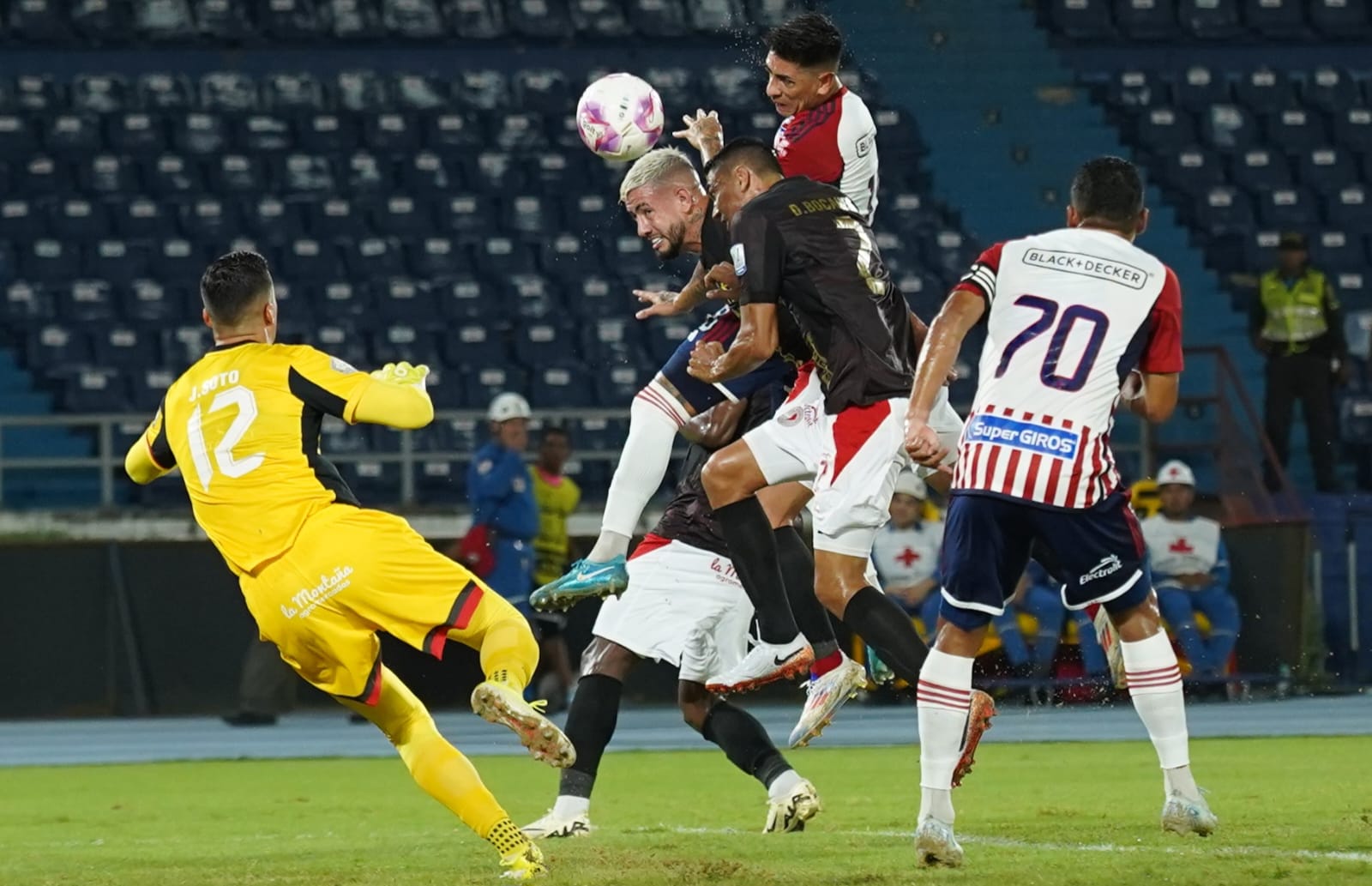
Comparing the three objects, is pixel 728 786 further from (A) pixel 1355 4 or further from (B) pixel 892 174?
(A) pixel 1355 4

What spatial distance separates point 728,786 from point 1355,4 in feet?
51.2

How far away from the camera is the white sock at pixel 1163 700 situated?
21.0ft

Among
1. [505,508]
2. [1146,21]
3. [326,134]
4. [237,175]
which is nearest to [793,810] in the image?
[505,508]

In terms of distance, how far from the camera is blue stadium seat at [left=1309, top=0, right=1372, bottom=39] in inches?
884

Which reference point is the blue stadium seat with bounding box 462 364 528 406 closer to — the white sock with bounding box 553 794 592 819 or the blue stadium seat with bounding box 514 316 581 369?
the blue stadium seat with bounding box 514 316 581 369

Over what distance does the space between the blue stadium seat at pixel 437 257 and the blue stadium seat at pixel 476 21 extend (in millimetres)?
2963

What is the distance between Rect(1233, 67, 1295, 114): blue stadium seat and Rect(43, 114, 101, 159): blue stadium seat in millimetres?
10895

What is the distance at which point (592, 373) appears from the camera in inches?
719

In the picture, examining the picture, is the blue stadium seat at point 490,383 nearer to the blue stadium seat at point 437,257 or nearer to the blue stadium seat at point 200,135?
the blue stadium seat at point 437,257

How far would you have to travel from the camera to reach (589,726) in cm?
774

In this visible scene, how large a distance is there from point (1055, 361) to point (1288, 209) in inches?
592

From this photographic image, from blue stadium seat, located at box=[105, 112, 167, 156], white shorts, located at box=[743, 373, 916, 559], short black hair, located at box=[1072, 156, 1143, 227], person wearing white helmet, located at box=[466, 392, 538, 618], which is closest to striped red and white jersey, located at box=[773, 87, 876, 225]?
white shorts, located at box=[743, 373, 916, 559]

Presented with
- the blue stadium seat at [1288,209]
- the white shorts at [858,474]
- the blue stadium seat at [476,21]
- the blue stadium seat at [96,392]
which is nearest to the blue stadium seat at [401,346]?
the blue stadium seat at [96,392]

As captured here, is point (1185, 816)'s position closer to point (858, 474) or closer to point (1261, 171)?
point (858, 474)
